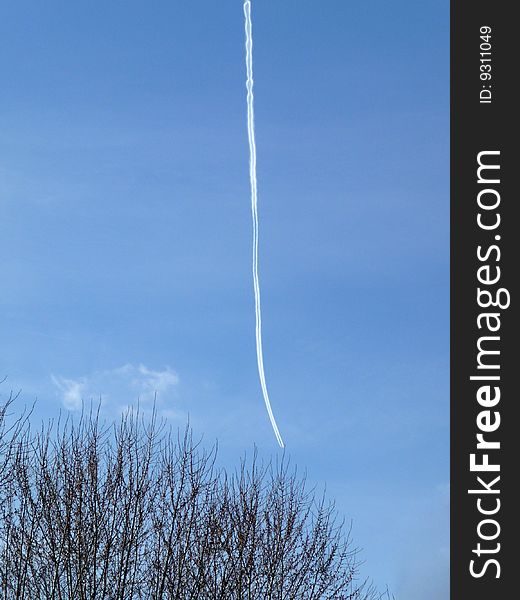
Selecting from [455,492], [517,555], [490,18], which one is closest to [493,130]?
[490,18]

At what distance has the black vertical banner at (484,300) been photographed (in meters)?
8.04

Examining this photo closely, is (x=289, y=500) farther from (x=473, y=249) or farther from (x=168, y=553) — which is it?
(x=473, y=249)

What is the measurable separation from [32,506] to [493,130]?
890cm

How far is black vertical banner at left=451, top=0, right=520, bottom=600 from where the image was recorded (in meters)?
8.04

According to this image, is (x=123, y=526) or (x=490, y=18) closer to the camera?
(x=490, y=18)

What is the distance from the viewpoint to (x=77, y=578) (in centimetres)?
1236

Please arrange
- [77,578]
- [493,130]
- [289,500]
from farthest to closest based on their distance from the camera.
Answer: [289,500] → [77,578] → [493,130]

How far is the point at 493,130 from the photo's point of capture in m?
8.60

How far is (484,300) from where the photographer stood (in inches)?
330

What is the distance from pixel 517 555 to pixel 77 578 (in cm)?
695

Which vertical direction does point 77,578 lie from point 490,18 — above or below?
below

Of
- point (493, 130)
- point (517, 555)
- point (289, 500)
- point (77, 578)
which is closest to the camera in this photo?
point (517, 555)

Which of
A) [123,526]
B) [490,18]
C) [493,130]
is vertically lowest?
[123,526]

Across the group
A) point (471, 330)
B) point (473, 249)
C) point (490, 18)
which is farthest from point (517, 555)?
point (490, 18)
